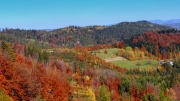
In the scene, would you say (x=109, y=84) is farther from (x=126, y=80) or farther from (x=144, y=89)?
(x=144, y=89)

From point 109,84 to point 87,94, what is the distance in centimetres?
4272

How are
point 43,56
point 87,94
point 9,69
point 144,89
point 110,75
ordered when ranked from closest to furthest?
point 9,69 < point 87,94 < point 144,89 < point 110,75 < point 43,56

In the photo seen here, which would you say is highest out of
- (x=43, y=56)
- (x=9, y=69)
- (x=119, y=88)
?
(x=9, y=69)

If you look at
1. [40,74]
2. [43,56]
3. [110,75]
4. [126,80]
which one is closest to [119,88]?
[126,80]

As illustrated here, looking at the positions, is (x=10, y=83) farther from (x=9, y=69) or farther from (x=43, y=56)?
(x=43, y=56)

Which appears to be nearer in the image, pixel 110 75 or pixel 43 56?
pixel 110 75

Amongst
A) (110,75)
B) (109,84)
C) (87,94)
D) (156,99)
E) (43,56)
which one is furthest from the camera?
(43,56)

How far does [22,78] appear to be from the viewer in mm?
54469

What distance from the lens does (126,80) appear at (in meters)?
130

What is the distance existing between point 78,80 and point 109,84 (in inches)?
653

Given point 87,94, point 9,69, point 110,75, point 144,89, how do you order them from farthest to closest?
point 110,75
point 144,89
point 87,94
point 9,69

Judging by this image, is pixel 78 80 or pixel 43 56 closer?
pixel 78 80

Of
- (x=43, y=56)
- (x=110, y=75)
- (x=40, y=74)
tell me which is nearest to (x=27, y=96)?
(x=40, y=74)

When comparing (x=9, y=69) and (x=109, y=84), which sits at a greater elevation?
(x=9, y=69)
